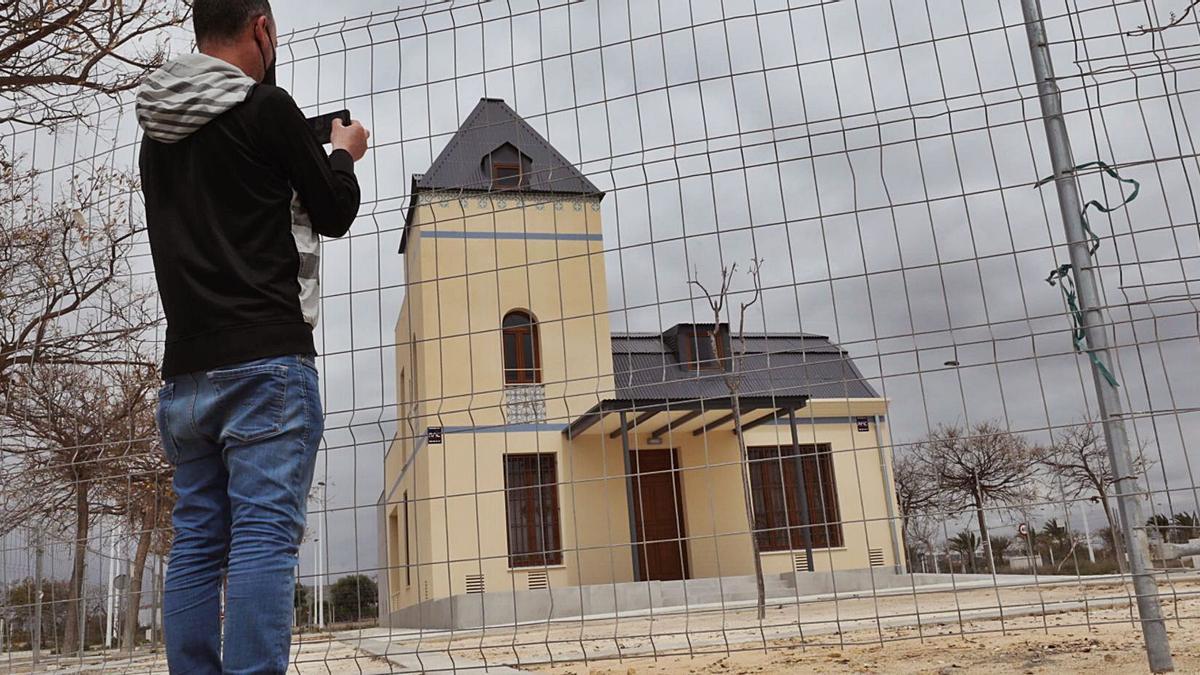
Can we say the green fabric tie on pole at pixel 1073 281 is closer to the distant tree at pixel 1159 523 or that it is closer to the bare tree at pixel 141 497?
the distant tree at pixel 1159 523

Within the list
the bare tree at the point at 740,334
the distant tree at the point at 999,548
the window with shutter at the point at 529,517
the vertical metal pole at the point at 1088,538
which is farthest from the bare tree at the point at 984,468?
the window with shutter at the point at 529,517

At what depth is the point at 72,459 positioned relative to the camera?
4918 mm

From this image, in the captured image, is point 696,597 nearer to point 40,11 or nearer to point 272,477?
point 40,11

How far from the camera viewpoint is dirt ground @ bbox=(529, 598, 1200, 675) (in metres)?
2.99

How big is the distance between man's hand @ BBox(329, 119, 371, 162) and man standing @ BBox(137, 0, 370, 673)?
0.14 feet

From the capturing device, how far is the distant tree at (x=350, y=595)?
3607 mm

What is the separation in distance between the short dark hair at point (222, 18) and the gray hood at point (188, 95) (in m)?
0.09

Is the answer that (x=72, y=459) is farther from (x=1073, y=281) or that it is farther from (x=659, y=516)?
(x=659, y=516)

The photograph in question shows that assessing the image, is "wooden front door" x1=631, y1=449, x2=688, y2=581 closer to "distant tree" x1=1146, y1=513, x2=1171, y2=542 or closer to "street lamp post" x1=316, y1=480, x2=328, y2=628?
"street lamp post" x1=316, y1=480, x2=328, y2=628

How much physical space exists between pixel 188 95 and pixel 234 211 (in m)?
0.22

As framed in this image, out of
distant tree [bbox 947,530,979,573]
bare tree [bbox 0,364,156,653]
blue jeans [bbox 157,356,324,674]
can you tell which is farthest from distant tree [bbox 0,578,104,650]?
distant tree [bbox 947,530,979,573]

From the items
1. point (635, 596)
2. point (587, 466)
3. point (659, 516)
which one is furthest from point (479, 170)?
point (587, 466)

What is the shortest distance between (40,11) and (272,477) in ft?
13.5

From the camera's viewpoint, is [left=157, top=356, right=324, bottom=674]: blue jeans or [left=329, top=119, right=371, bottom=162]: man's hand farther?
[left=329, top=119, right=371, bottom=162]: man's hand
